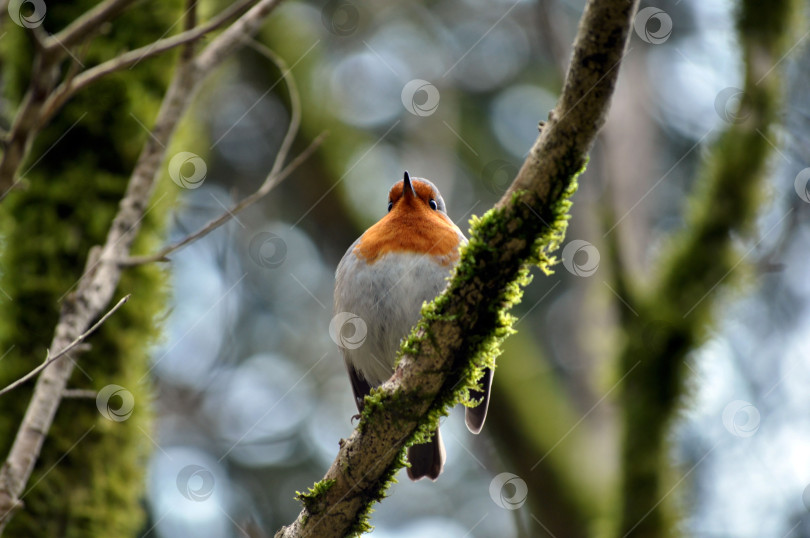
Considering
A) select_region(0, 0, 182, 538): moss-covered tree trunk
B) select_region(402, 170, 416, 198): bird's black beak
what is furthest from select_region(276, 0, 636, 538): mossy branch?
select_region(402, 170, 416, 198): bird's black beak

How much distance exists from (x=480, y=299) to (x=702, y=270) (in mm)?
2811

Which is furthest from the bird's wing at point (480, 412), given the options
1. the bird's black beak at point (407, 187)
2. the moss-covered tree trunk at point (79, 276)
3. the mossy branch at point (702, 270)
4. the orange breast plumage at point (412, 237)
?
the moss-covered tree trunk at point (79, 276)

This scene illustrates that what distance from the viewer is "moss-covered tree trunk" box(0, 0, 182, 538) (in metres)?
3.94

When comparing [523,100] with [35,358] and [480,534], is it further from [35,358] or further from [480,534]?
[35,358]

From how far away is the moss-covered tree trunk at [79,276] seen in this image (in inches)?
155

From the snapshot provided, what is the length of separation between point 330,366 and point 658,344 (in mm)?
5575

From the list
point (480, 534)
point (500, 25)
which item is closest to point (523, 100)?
point (500, 25)

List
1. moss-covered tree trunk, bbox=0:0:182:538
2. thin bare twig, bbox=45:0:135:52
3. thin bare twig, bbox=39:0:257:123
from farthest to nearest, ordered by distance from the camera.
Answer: moss-covered tree trunk, bbox=0:0:182:538
thin bare twig, bbox=39:0:257:123
thin bare twig, bbox=45:0:135:52

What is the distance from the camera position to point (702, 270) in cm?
455

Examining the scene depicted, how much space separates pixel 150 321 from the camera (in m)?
4.32

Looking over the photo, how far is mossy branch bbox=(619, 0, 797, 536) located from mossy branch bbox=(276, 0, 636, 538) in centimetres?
240

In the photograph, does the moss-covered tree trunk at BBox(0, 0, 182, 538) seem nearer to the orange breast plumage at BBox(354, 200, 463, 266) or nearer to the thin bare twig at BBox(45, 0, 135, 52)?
the orange breast plumage at BBox(354, 200, 463, 266)

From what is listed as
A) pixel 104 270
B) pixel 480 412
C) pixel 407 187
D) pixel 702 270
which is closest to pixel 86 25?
pixel 104 270

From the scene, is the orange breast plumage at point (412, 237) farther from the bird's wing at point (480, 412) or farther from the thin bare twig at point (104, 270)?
the thin bare twig at point (104, 270)
